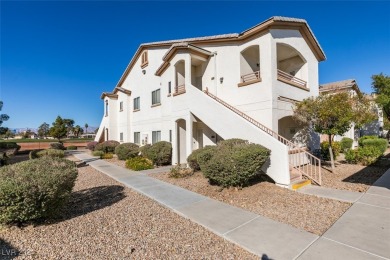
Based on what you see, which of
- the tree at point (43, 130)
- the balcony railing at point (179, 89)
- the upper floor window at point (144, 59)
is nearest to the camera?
the balcony railing at point (179, 89)

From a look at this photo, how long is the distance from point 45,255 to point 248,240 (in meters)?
3.97

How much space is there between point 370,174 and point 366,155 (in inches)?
123

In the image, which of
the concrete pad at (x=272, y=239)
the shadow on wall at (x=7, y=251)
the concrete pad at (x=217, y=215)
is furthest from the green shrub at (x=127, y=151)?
the concrete pad at (x=272, y=239)

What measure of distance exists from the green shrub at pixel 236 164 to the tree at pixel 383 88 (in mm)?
26233

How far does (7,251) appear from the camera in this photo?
3.96 meters

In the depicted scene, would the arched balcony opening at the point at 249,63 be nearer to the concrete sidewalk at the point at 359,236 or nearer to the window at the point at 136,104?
the concrete sidewalk at the point at 359,236

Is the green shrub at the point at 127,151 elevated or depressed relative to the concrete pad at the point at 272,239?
elevated

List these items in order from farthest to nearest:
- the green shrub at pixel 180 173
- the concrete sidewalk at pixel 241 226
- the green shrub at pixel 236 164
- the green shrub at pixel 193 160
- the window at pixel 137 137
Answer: the window at pixel 137 137 < the green shrub at pixel 193 160 < the green shrub at pixel 180 173 < the green shrub at pixel 236 164 < the concrete sidewalk at pixel 241 226

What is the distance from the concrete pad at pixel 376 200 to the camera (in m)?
6.00

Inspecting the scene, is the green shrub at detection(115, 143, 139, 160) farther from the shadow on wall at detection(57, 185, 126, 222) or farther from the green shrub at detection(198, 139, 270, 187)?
the green shrub at detection(198, 139, 270, 187)

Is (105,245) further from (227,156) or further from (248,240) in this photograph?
(227,156)

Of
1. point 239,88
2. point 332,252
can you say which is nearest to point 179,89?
point 239,88


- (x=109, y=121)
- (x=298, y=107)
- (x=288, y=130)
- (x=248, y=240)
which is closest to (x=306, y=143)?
(x=288, y=130)

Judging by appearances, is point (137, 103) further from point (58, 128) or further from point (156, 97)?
point (58, 128)
